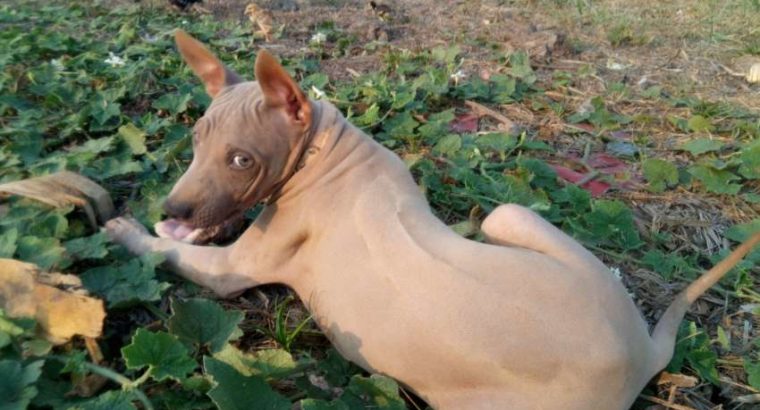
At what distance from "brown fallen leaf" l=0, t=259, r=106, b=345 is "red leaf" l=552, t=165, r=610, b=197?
277cm

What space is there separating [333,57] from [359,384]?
4.09 metres

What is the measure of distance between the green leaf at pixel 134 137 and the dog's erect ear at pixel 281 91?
1346 millimetres

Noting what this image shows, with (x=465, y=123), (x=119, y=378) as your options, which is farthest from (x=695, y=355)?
(x=465, y=123)

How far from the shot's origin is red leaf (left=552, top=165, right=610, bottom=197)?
4039mm

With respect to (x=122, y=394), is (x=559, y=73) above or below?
below

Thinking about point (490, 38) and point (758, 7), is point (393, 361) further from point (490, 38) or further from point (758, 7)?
point (758, 7)

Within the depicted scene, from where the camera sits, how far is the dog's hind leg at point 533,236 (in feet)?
7.91

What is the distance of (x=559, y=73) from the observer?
19.1ft

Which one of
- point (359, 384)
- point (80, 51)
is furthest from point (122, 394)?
point (80, 51)

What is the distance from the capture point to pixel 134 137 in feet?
12.4

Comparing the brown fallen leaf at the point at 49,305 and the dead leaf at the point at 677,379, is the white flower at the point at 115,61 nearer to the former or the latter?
the brown fallen leaf at the point at 49,305

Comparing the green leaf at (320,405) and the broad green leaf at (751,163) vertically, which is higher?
the green leaf at (320,405)

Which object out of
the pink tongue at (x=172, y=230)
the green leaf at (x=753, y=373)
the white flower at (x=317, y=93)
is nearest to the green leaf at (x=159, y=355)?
the pink tongue at (x=172, y=230)

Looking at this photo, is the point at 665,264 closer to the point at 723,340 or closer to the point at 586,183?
the point at 723,340
